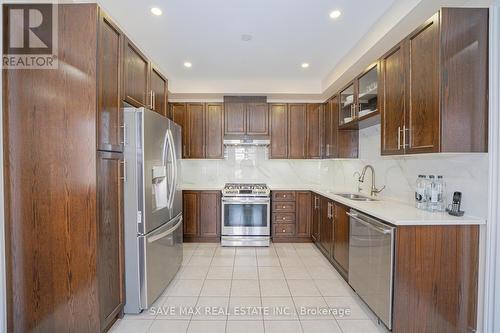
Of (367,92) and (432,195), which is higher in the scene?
(367,92)

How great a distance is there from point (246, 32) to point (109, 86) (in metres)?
1.54

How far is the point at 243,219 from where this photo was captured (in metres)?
3.93

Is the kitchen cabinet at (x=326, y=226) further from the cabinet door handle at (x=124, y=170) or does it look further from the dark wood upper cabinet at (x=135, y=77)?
Result: the dark wood upper cabinet at (x=135, y=77)

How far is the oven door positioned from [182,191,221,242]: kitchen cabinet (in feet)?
0.63

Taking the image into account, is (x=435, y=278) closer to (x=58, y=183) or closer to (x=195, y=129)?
(x=58, y=183)

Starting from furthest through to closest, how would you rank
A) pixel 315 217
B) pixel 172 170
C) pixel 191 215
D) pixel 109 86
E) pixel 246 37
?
1. pixel 191 215
2. pixel 315 217
3. pixel 246 37
4. pixel 172 170
5. pixel 109 86

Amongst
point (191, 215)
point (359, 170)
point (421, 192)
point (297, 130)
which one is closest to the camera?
point (421, 192)

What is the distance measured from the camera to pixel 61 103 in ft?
5.49

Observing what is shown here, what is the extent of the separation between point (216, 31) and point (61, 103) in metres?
1.66

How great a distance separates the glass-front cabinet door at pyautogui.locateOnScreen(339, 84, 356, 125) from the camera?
308 cm

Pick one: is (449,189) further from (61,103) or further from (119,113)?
(61,103)

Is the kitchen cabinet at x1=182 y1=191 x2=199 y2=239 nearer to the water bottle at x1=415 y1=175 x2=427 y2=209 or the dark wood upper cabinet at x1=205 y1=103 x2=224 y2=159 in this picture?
the dark wood upper cabinet at x1=205 y1=103 x2=224 y2=159

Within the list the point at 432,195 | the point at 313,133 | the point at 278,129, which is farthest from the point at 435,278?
the point at 278,129

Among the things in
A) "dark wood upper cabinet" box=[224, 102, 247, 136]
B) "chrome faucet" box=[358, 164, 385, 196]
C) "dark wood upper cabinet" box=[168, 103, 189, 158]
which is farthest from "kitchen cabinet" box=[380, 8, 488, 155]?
"dark wood upper cabinet" box=[168, 103, 189, 158]
